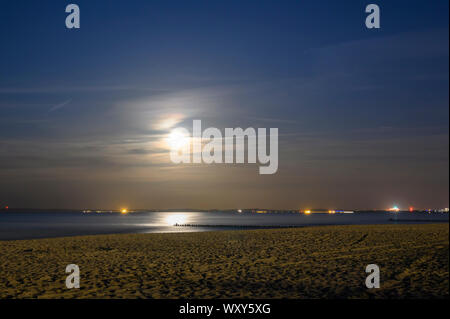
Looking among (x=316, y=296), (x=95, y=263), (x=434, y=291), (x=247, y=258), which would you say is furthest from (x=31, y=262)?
(x=434, y=291)

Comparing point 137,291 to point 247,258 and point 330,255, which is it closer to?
point 247,258

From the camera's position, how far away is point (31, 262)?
19.5 metres

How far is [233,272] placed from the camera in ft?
52.4

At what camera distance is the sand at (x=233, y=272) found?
12484 millimetres

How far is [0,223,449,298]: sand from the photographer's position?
12.5m

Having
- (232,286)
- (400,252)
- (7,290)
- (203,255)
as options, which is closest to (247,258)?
(203,255)

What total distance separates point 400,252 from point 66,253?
18328mm

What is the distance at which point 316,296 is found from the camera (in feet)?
39.2
